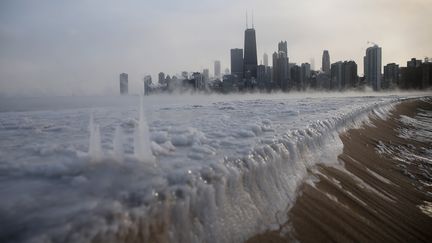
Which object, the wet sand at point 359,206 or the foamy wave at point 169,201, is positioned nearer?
the foamy wave at point 169,201

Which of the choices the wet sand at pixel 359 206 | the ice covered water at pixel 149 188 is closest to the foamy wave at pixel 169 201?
the ice covered water at pixel 149 188

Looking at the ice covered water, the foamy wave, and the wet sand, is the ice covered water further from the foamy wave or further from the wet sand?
the wet sand

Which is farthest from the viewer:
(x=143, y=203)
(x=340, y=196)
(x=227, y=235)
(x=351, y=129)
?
(x=351, y=129)

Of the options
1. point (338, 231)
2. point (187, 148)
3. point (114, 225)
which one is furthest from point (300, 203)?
point (114, 225)

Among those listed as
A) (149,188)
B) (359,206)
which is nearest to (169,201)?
(149,188)

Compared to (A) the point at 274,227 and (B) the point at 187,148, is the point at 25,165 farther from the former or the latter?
(A) the point at 274,227

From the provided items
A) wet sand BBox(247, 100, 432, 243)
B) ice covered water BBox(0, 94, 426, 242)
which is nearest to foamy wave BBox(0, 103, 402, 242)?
ice covered water BBox(0, 94, 426, 242)

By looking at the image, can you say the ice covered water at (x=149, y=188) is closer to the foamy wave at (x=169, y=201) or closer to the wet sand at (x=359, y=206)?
the foamy wave at (x=169, y=201)

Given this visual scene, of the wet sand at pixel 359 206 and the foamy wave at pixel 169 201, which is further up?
the foamy wave at pixel 169 201
